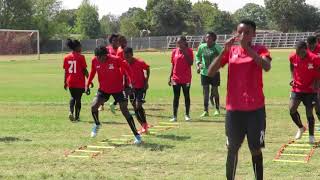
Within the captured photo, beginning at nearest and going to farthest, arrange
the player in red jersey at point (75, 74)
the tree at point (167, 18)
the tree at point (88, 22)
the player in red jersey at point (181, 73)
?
the player in red jersey at point (181, 73) → the player in red jersey at point (75, 74) → the tree at point (167, 18) → the tree at point (88, 22)

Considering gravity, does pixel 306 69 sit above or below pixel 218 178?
above

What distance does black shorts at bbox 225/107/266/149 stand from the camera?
6695 mm

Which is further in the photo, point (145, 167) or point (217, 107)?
point (217, 107)

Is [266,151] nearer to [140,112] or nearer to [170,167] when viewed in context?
[170,167]

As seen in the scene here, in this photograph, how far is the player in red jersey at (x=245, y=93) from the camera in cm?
656

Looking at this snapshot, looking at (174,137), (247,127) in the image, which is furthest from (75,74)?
(247,127)

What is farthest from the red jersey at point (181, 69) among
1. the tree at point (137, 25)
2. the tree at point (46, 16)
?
the tree at point (137, 25)

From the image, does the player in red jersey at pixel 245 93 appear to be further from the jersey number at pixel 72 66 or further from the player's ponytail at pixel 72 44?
the jersey number at pixel 72 66

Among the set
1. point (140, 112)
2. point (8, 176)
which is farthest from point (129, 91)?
point (8, 176)

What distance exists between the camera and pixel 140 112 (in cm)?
1205

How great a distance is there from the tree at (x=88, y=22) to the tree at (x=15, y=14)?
14598mm

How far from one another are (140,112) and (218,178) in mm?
4457

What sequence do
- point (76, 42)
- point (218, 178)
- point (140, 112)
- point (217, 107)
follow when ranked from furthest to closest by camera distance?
point (217, 107) → point (76, 42) → point (140, 112) → point (218, 178)

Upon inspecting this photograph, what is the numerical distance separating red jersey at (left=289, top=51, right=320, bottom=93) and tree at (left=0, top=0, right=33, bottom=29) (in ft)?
263
